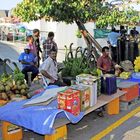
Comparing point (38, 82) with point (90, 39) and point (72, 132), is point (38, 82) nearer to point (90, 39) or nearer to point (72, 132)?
→ point (90, 39)

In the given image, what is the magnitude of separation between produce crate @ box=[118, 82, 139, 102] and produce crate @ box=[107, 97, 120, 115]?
1.33ft

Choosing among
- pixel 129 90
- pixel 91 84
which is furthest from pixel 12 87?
pixel 129 90

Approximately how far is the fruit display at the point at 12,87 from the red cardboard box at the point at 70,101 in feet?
5.59

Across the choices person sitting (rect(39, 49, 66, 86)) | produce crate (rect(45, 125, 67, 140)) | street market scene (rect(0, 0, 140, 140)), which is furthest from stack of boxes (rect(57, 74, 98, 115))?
person sitting (rect(39, 49, 66, 86))

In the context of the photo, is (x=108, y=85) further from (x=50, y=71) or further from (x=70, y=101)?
(x=70, y=101)

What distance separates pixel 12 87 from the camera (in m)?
7.03

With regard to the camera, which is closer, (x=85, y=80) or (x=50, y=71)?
(x=85, y=80)

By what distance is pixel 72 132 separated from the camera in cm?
621

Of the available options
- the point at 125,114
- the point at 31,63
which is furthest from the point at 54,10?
the point at 125,114

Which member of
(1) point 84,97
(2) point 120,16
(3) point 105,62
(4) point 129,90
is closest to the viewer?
(1) point 84,97

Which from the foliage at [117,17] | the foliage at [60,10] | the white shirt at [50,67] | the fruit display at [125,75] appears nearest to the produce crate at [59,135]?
the white shirt at [50,67]

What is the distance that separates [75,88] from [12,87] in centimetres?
179

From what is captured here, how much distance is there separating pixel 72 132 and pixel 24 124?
1.27 metres

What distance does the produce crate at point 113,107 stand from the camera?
7203 millimetres
